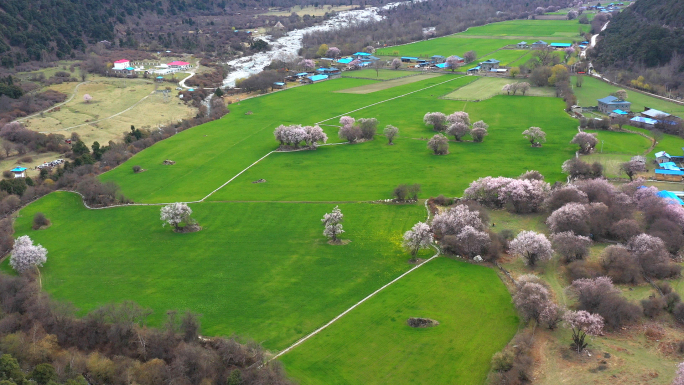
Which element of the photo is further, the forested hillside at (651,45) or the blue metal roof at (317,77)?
the blue metal roof at (317,77)

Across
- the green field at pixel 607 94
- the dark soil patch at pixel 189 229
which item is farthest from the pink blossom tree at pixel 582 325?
the green field at pixel 607 94

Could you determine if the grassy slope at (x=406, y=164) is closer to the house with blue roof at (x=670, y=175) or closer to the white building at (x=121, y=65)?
the house with blue roof at (x=670, y=175)

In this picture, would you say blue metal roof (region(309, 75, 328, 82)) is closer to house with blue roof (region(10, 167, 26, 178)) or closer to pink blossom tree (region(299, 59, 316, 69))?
pink blossom tree (region(299, 59, 316, 69))

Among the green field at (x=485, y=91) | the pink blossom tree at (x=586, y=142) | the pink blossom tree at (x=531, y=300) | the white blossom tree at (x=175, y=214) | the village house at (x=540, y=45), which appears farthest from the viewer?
the village house at (x=540, y=45)

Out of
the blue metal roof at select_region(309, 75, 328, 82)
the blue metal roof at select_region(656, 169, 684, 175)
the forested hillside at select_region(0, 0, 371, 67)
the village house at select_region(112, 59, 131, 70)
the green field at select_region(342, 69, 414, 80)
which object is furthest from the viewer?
the forested hillside at select_region(0, 0, 371, 67)

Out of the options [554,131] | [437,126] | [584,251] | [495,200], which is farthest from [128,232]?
[554,131]

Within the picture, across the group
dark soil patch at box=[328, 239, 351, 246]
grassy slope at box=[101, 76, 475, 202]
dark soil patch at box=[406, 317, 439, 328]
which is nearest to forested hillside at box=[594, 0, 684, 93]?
grassy slope at box=[101, 76, 475, 202]
